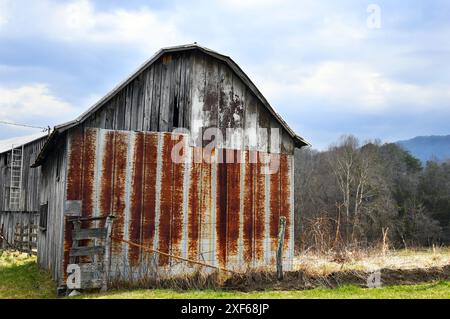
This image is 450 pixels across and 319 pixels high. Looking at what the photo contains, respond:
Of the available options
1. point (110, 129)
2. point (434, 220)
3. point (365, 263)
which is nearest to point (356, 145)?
point (434, 220)

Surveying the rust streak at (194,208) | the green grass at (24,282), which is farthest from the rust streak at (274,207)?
the green grass at (24,282)

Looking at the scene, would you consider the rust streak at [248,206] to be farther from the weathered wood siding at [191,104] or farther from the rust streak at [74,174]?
the rust streak at [74,174]

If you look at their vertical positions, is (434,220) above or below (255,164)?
below

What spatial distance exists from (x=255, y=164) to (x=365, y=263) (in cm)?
430

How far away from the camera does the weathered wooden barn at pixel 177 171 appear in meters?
12.3

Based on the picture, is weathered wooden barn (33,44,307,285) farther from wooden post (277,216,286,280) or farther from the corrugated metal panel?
wooden post (277,216,286,280)

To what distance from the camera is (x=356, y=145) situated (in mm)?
54312

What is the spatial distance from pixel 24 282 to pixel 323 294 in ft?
27.6

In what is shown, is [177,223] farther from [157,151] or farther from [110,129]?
[110,129]

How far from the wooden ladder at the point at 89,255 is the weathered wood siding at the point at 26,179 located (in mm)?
17047

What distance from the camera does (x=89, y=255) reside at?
11.7 metres

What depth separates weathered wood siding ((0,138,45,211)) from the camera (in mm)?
27888
